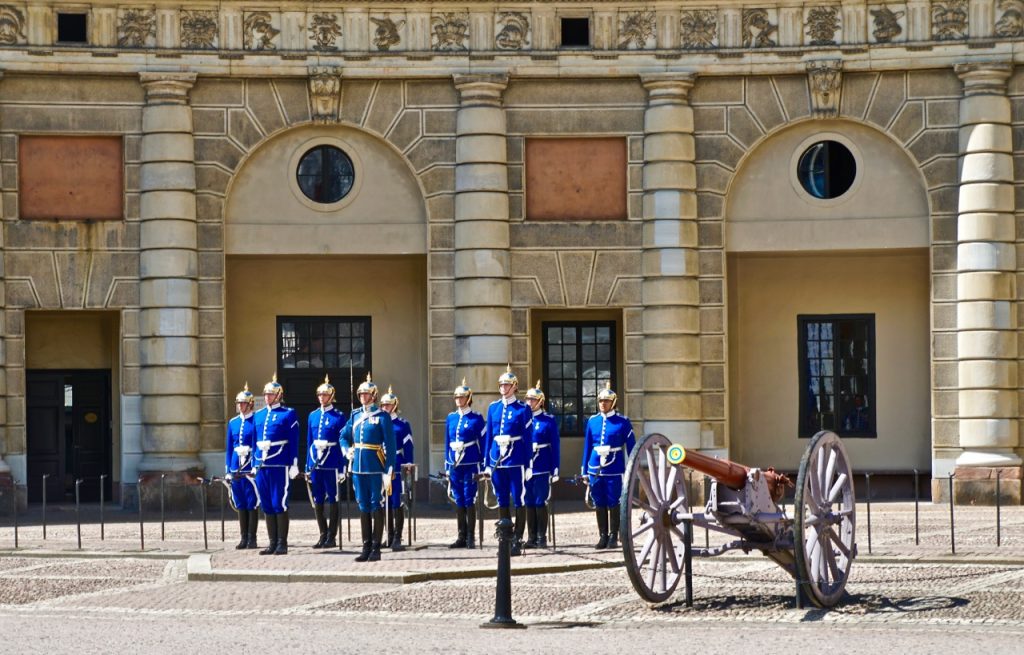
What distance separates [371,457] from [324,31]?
933cm

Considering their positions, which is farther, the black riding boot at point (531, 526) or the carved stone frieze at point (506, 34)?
the carved stone frieze at point (506, 34)

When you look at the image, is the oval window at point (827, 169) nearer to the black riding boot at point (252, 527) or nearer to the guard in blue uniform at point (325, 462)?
the guard in blue uniform at point (325, 462)

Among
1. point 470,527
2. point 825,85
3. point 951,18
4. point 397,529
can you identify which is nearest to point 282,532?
point 397,529

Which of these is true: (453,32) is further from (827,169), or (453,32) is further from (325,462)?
(325,462)

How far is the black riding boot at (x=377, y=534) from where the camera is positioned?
776 inches

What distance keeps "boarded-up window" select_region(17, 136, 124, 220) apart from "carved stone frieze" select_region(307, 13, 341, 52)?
10.1ft

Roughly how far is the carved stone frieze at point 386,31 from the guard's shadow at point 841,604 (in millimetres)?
13365

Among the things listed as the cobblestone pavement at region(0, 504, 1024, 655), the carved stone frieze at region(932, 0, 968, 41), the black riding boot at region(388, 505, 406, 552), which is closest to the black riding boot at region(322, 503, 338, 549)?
the cobblestone pavement at region(0, 504, 1024, 655)

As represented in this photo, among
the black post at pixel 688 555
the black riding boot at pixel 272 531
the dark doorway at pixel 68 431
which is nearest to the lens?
the black post at pixel 688 555

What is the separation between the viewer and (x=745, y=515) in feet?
51.4

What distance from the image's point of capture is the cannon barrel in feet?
50.0

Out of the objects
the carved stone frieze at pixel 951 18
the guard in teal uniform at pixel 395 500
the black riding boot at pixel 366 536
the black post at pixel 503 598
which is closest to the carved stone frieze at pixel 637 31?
the carved stone frieze at pixel 951 18

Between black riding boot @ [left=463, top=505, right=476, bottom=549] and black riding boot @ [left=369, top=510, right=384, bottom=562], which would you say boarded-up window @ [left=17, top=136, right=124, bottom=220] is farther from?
black riding boot @ [left=369, top=510, right=384, bottom=562]

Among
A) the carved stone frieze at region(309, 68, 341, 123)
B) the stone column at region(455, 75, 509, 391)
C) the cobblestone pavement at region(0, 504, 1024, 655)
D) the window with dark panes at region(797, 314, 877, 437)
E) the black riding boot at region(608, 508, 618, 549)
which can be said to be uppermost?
the carved stone frieze at region(309, 68, 341, 123)
